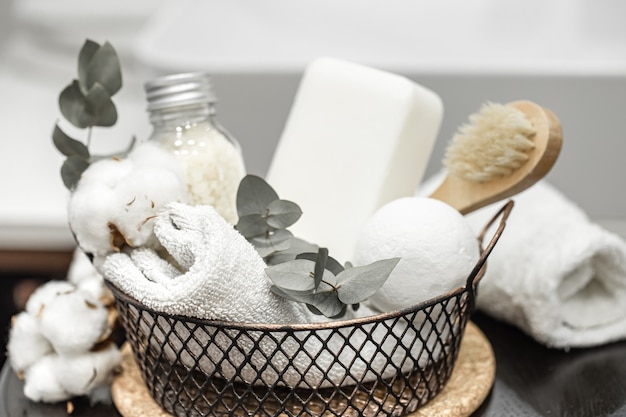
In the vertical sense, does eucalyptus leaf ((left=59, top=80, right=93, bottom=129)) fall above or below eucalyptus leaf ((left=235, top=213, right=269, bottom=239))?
above

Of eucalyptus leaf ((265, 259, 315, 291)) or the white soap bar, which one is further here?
the white soap bar

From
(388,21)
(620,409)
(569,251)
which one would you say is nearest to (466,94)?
(569,251)

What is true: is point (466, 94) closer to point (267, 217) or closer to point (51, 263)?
point (267, 217)

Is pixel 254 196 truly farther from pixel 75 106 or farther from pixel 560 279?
pixel 560 279

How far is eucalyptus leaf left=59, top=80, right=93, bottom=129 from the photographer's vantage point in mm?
437

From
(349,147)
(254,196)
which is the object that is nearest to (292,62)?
(349,147)

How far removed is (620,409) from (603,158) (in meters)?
0.34

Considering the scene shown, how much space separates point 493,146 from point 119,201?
0.24 meters

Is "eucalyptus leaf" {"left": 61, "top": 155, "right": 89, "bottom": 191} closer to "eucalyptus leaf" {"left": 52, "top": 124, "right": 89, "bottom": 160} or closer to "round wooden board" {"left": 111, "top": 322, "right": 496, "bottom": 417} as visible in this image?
"eucalyptus leaf" {"left": 52, "top": 124, "right": 89, "bottom": 160}

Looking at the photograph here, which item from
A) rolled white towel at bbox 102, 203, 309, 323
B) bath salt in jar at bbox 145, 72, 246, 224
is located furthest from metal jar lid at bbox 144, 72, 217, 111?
rolled white towel at bbox 102, 203, 309, 323

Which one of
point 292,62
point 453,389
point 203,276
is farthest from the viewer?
point 292,62

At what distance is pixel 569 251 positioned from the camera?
0.49 meters

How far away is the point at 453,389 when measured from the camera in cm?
44

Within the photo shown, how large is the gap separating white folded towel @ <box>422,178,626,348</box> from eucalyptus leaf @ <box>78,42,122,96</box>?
0.32 m
